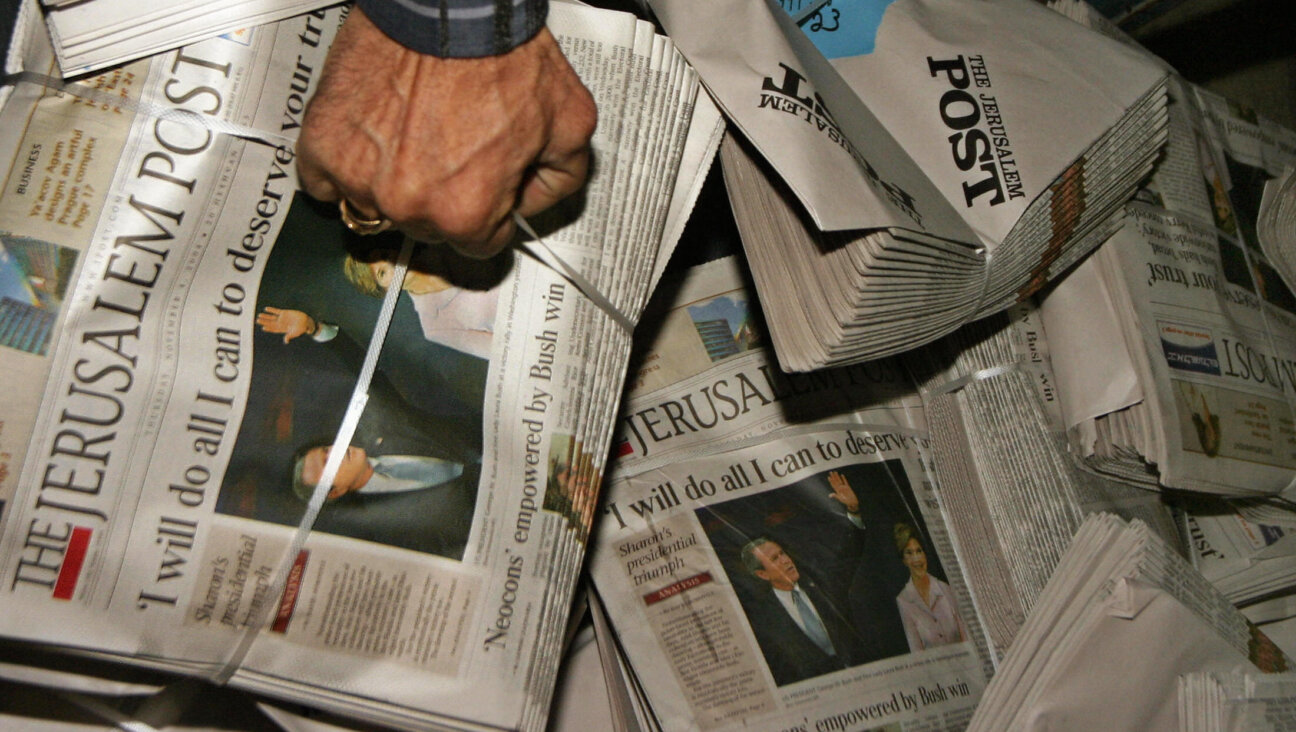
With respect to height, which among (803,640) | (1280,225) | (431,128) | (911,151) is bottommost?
(803,640)

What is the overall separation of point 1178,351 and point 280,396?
0.62m

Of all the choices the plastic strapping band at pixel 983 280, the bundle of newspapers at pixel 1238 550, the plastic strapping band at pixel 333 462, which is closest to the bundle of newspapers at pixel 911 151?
the plastic strapping band at pixel 983 280

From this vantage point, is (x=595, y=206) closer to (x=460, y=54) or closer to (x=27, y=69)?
(x=460, y=54)

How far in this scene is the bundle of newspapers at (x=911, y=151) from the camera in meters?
0.48

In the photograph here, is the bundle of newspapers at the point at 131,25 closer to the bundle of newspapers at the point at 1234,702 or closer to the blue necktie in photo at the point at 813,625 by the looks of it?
the blue necktie in photo at the point at 813,625

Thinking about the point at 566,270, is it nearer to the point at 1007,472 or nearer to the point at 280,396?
the point at 280,396

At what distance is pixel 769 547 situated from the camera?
65 cm

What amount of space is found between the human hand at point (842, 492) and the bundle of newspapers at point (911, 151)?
0.50 ft

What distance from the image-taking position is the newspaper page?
0.62m

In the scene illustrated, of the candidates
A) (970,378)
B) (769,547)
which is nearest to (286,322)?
(769,547)

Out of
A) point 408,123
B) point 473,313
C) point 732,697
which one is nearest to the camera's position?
point 408,123

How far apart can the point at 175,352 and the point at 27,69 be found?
15 cm

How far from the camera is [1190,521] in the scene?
0.76m

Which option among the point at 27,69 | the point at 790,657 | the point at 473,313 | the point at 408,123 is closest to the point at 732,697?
the point at 790,657
